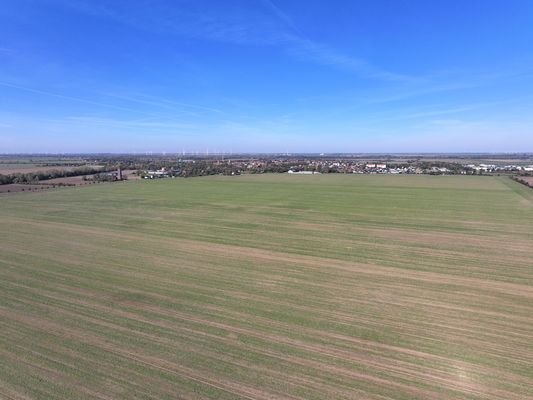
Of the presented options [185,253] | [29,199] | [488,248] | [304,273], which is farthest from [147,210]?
[488,248]

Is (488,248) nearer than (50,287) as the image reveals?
No

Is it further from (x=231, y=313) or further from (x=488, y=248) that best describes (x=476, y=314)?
(x=488, y=248)

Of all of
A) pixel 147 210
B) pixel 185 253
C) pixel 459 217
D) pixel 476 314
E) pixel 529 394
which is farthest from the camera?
pixel 147 210

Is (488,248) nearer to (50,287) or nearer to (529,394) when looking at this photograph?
(529,394)

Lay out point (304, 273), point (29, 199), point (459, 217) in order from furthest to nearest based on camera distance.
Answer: point (29, 199) → point (459, 217) → point (304, 273)

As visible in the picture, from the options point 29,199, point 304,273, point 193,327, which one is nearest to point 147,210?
point 29,199

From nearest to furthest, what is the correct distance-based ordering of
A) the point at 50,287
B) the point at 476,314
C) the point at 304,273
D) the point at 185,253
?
1. the point at 476,314
2. the point at 50,287
3. the point at 304,273
4. the point at 185,253
